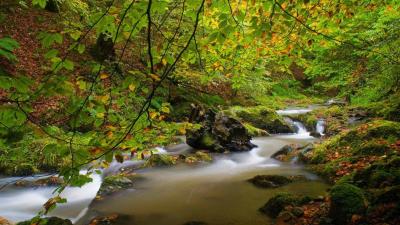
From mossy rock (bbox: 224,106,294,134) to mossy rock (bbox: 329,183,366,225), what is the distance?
30.2 ft

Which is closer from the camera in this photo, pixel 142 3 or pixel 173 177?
pixel 142 3

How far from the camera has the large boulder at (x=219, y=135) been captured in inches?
432

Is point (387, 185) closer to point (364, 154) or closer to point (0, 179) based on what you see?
point (364, 154)

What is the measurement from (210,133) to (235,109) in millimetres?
4487

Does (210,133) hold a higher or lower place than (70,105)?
higher

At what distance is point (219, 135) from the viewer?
11.1m

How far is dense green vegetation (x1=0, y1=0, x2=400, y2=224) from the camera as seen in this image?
92.0 inches

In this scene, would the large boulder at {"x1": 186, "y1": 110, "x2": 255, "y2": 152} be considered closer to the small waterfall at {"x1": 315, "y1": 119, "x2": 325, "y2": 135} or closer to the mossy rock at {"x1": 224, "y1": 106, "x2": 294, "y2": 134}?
the mossy rock at {"x1": 224, "y1": 106, "x2": 294, "y2": 134}

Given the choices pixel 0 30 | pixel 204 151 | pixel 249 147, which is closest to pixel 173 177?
pixel 204 151

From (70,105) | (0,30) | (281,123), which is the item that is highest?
(0,30)

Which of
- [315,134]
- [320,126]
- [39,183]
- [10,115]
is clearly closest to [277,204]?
[10,115]

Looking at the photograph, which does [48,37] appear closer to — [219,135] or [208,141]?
[208,141]

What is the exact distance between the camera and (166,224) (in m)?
5.72

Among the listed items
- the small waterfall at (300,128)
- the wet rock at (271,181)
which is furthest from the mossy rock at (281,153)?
the small waterfall at (300,128)
